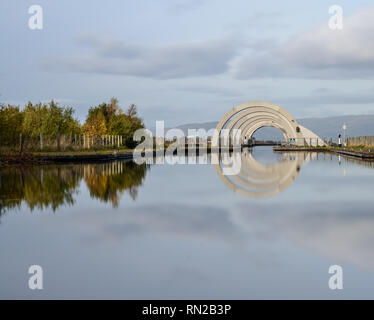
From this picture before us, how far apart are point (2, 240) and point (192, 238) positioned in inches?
108

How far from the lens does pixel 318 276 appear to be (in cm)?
476

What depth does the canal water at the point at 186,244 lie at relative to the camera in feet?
14.7

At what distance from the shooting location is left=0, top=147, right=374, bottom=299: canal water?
4469 millimetres

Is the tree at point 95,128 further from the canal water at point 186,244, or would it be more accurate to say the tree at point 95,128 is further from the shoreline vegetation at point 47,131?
the canal water at point 186,244

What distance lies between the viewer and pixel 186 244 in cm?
621

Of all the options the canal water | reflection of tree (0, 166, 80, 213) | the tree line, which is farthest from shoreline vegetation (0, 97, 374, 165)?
the canal water

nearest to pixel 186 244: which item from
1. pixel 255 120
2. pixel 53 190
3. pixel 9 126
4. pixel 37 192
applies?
pixel 37 192

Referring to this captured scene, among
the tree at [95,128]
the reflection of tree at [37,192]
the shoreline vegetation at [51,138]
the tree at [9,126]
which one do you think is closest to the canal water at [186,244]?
the reflection of tree at [37,192]

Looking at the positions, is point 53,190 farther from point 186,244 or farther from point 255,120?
point 255,120

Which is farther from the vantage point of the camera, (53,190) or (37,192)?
(53,190)

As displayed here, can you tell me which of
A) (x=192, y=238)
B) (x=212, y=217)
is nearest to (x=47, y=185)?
(x=212, y=217)

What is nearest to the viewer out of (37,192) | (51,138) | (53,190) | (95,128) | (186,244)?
(186,244)

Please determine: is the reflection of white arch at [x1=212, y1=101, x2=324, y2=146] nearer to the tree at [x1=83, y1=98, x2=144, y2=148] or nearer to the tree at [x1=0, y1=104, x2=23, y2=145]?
the tree at [x1=83, y1=98, x2=144, y2=148]
